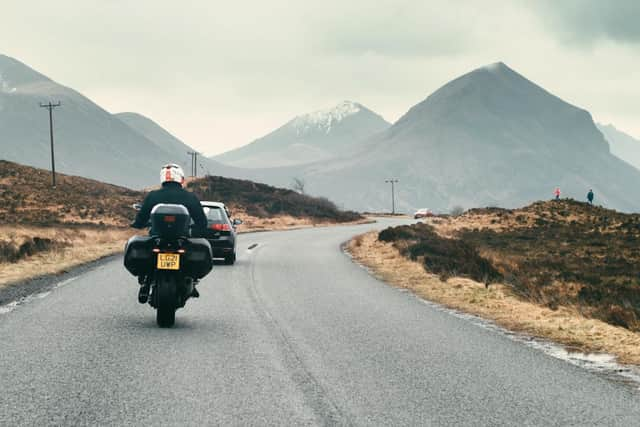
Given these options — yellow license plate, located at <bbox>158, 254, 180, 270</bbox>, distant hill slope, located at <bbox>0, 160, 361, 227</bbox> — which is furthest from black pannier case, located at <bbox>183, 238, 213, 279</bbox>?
distant hill slope, located at <bbox>0, 160, 361, 227</bbox>

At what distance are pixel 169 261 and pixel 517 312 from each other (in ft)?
19.7

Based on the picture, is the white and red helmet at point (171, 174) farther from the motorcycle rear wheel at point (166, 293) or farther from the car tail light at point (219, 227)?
the car tail light at point (219, 227)

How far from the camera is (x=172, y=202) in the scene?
359 inches

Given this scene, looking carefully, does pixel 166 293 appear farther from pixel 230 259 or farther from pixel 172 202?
pixel 230 259

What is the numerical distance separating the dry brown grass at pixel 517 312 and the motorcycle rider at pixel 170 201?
4.71 m

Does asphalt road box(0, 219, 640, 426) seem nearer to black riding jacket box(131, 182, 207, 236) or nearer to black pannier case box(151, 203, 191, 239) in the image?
black pannier case box(151, 203, 191, 239)

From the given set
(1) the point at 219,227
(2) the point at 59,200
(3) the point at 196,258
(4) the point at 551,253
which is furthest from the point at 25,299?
(2) the point at 59,200

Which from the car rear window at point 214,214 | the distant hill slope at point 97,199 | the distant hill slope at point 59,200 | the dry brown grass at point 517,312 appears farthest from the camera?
the distant hill slope at point 97,199

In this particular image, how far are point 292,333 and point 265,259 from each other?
12698mm

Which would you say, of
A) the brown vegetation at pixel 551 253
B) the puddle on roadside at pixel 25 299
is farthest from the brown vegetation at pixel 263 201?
the puddle on roadside at pixel 25 299

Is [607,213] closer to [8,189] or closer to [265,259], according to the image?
[265,259]

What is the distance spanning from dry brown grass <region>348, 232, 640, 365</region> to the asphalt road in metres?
0.93

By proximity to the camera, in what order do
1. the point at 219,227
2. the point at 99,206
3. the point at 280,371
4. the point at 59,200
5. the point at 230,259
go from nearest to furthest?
the point at 280,371 < the point at 219,227 < the point at 230,259 < the point at 59,200 < the point at 99,206

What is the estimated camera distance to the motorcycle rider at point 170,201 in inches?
358
